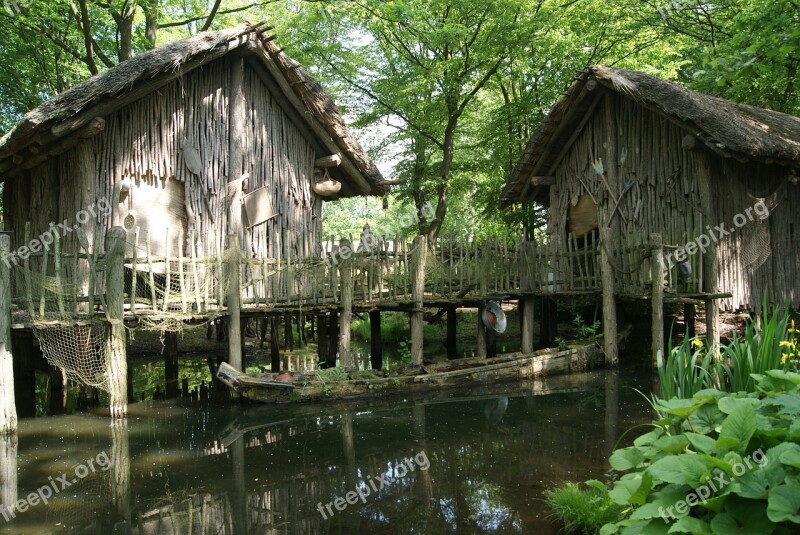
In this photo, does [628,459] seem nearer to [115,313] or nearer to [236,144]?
[115,313]

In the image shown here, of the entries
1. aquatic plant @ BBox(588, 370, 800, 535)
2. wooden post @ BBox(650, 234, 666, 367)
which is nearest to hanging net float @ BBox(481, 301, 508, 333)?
wooden post @ BBox(650, 234, 666, 367)

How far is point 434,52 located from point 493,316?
10.1 metres

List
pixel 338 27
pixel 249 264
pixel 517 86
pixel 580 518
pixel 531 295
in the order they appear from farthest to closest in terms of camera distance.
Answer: pixel 517 86, pixel 338 27, pixel 531 295, pixel 249 264, pixel 580 518

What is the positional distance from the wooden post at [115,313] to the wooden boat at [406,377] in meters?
1.39

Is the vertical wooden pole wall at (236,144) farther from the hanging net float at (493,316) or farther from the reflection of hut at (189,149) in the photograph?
the hanging net float at (493,316)

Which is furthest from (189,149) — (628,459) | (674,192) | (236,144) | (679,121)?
(628,459)

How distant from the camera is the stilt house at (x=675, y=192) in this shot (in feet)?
39.2

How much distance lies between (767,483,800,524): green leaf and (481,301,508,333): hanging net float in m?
10.0

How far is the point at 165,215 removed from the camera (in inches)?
464

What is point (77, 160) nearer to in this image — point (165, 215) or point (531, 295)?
point (165, 215)

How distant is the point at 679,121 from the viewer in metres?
11.9

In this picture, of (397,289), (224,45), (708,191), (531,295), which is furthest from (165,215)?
(708,191)

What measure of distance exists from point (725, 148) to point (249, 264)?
839 cm

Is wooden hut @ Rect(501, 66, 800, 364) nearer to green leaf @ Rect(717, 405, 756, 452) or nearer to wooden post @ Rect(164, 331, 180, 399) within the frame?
wooden post @ Rect(164, 331, 180, 399)
